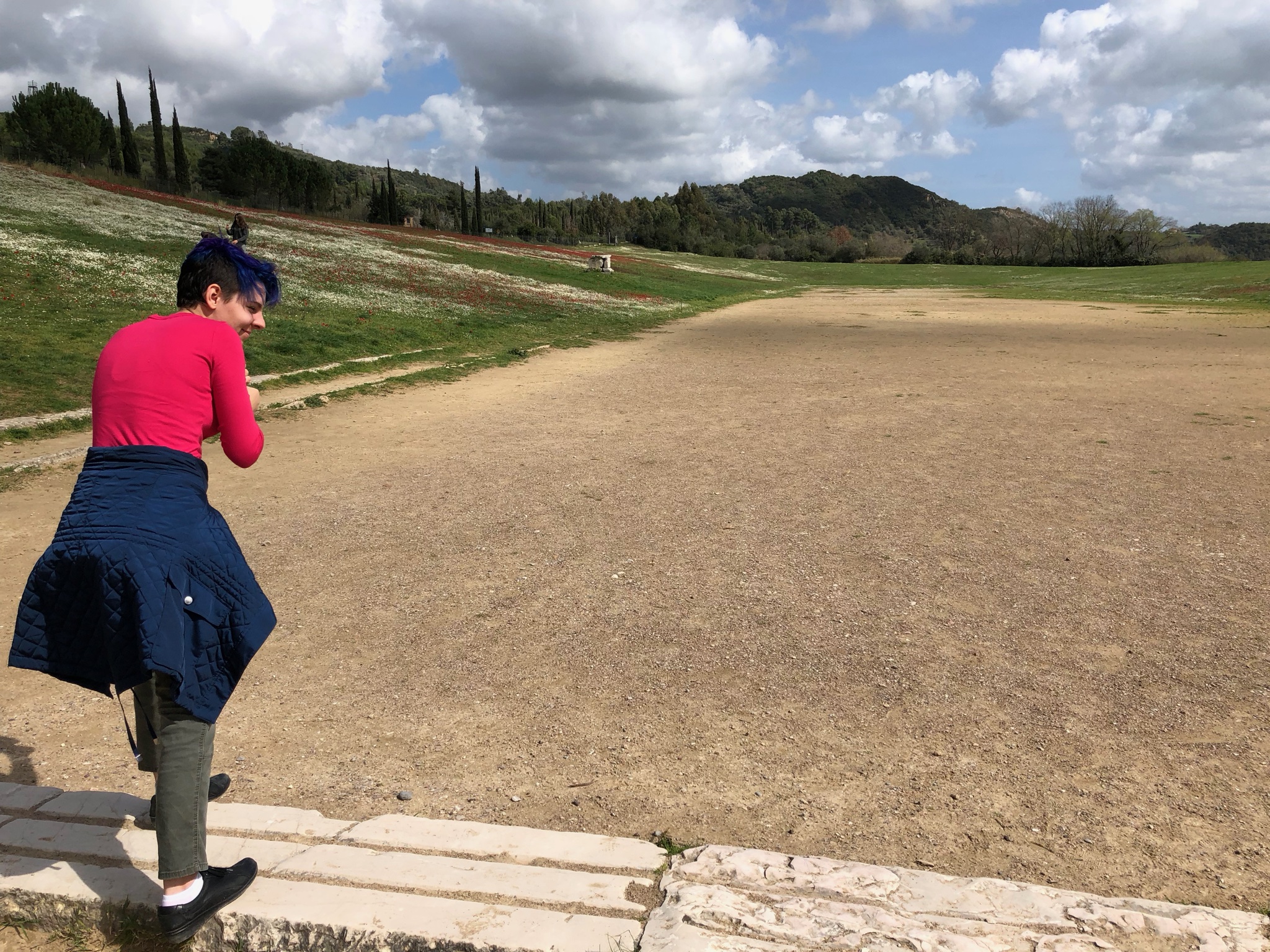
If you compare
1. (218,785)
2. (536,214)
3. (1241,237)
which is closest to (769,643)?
(218,785)

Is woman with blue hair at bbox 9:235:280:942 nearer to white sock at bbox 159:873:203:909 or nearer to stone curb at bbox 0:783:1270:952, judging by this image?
white sock at bbox 159:873:203:909

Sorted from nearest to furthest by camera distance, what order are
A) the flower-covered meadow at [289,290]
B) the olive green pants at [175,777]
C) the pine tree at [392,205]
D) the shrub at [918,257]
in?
the olive green pants at [175,777] < the flower-covered meadow at [289,290] < the pine tree at [392,205] < the shrub at [918,257]

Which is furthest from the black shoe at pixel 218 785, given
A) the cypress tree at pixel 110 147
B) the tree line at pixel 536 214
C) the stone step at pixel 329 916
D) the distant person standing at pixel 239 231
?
the cypress tree at pixel 110 147

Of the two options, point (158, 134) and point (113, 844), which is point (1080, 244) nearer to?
point (158, 134)

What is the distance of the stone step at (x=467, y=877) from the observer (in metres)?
2.57

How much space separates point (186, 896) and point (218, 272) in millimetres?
1854

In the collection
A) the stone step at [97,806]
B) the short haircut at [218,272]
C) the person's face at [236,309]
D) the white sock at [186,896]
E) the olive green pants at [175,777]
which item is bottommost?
the stone step at [97,806]

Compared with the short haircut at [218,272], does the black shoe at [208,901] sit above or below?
below

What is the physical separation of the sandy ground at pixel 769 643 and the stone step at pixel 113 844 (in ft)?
1.40

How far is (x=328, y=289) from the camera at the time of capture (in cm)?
2298

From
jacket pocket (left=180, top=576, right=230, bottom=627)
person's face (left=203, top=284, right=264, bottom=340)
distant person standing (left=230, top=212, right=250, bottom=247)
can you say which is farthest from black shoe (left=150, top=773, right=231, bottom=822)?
distant person standing (left=230, top=212, right=250, bottom=247)

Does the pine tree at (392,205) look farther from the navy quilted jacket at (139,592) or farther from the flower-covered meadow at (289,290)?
the navy quilted jacket at (139,592)

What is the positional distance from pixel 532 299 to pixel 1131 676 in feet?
83.2

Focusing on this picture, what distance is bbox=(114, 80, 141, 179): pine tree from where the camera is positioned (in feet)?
180
